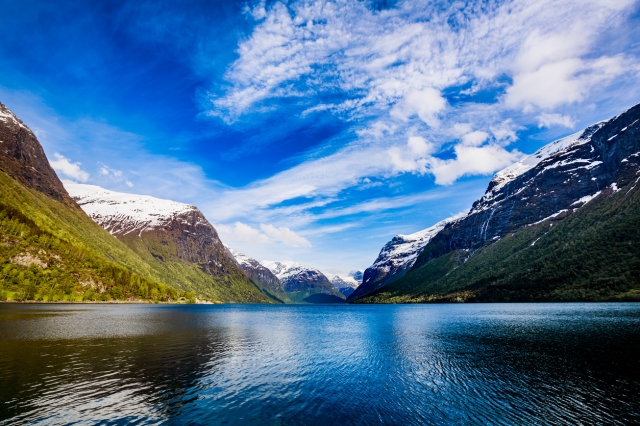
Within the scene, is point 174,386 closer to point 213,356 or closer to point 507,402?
point 213,356

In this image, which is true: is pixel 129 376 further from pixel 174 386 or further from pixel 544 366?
pixel 544 366

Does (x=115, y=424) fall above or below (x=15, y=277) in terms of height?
below

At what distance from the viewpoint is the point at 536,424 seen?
82.1 ft

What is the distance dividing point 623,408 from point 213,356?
48796mm

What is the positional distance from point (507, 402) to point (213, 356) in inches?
1580

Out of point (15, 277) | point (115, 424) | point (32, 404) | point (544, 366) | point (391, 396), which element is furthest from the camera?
point (15, 277)

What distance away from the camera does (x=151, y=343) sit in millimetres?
60531

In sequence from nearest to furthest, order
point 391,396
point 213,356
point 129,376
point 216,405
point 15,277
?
1. point 216,405
2. point 391,396
3. point 129,376
4. point 213,356
5. point 15,277

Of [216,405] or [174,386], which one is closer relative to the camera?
[216,405]

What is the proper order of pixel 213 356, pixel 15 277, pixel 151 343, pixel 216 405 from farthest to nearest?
pixel 15 277 < pixel 151 343 < pixel 213 356 < pixel 216 405

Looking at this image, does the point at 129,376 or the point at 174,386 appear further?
the point at 129,376

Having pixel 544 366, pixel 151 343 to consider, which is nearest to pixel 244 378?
pixel 151 343

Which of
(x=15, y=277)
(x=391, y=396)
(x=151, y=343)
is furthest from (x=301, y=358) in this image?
(x=15, y=277)

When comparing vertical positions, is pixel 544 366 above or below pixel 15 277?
below
